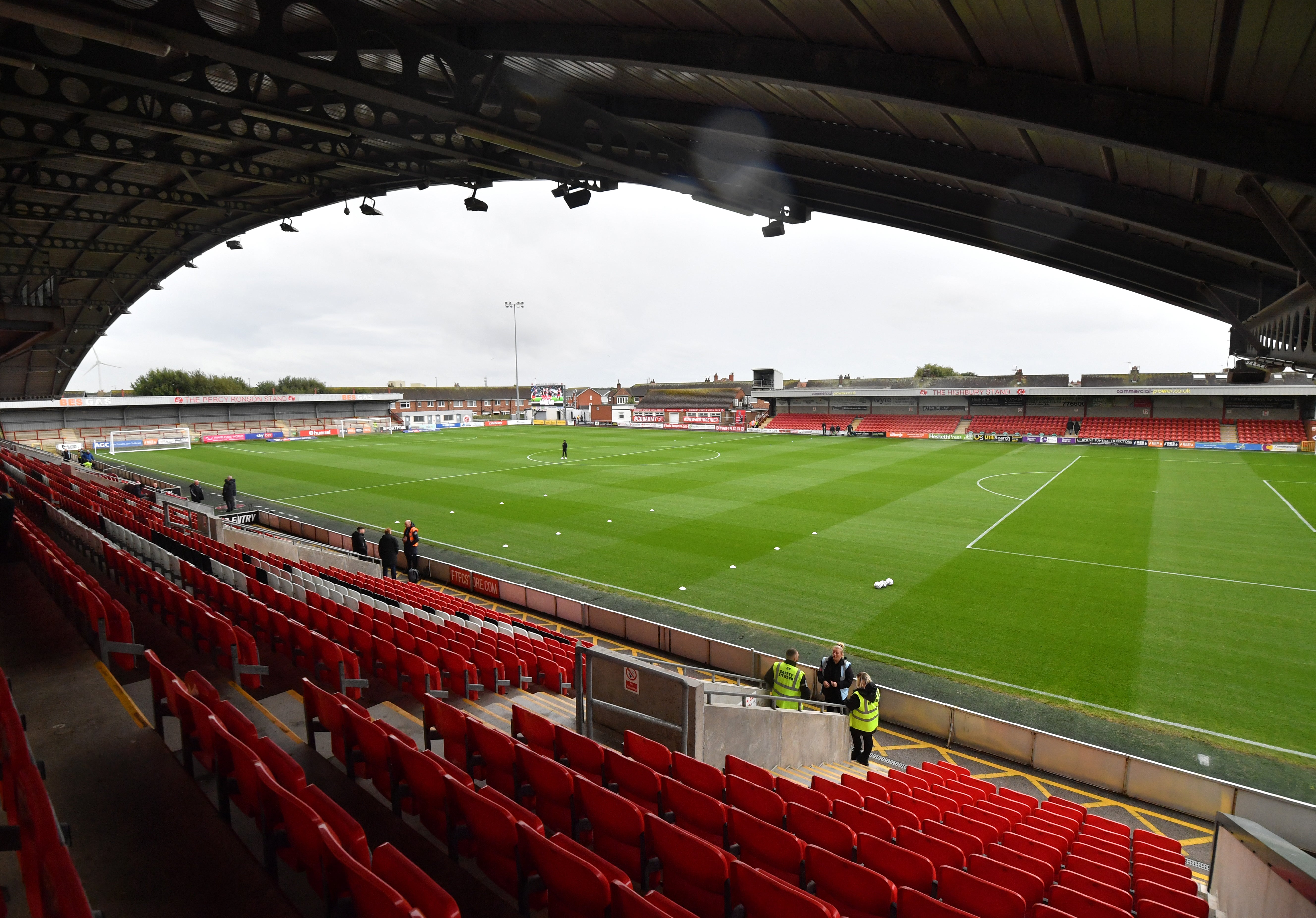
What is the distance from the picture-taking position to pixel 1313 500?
84.7ft

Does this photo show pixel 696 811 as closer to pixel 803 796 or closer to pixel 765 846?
pixel 765 846

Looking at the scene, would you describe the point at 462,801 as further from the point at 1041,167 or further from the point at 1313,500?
the point at 1313,500

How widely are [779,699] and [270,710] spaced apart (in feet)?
17.1

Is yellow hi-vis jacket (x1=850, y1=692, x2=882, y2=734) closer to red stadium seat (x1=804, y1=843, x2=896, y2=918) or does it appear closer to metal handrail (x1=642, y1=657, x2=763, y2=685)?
metal handrail (x1=642, y1=657, x2=763, y2=685)

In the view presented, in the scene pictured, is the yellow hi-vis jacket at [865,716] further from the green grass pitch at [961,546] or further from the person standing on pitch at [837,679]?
the green grass pitch at [961,546]

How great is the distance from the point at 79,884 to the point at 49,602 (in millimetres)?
8106

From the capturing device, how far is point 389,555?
50.6 ft

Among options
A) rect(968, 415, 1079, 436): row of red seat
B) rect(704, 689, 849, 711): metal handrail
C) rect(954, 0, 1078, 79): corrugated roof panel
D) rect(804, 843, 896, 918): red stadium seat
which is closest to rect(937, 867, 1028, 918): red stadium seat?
rect(804, 843, 896, 918): red stadium seat

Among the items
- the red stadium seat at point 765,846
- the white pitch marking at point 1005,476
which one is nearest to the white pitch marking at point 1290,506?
the white pitch marking at point 1005,476

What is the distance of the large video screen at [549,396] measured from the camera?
8831 cm

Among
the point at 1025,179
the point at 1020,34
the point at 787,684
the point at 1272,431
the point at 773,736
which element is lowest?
the point at 773,736

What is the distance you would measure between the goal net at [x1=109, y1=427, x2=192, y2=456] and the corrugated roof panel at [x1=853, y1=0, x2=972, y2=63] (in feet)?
186

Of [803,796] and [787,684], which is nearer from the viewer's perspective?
[803,796]

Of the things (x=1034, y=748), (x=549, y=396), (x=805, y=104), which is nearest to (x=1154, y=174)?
(x=805, y=104)
